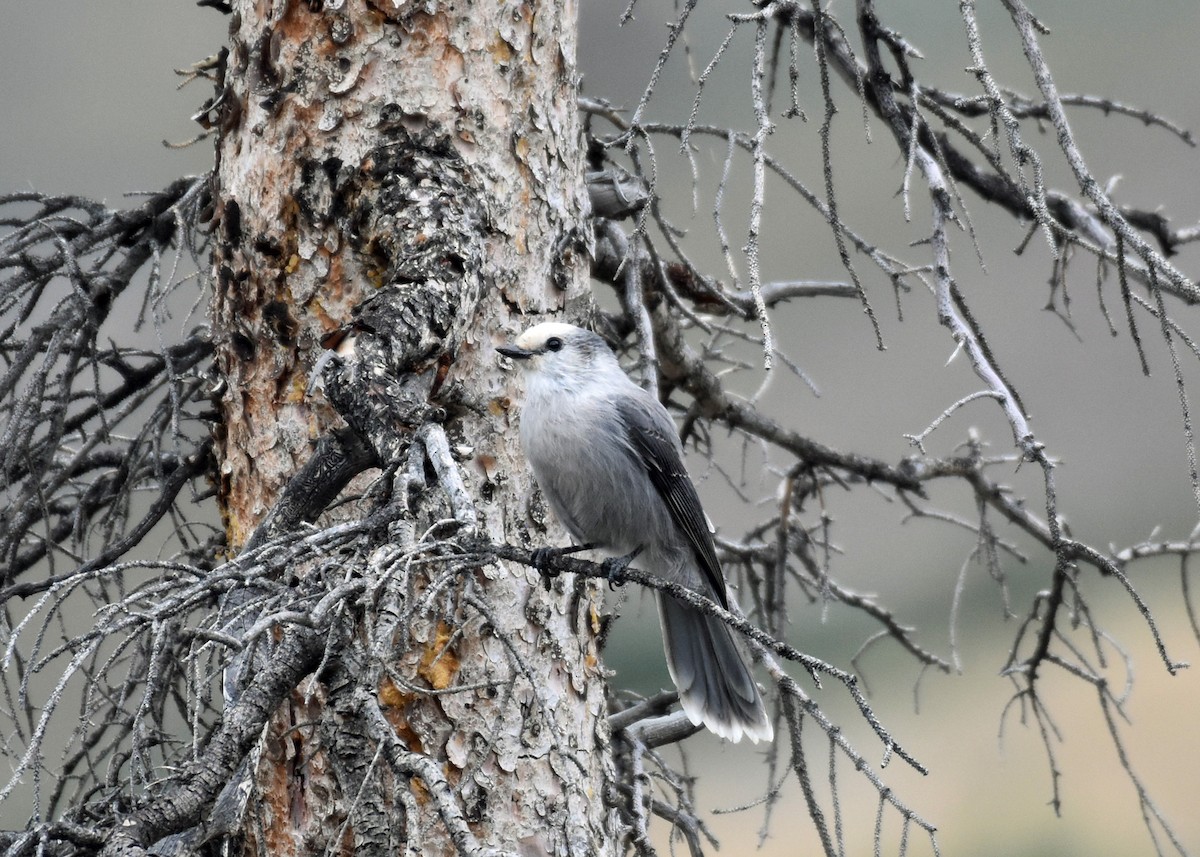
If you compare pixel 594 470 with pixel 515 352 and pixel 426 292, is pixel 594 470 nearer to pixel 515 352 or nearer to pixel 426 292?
pixel 515 352

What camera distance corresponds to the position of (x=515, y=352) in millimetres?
2494

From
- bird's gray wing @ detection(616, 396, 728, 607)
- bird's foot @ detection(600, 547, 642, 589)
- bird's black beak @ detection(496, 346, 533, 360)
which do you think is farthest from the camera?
bird's gray wing @ detection(616, 396, 728, 607)

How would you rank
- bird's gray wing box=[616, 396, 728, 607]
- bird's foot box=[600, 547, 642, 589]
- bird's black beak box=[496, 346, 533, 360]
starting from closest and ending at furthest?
bird's foot box=[600, 547, 642, 589] → bird's black beak box=[496, 346, 533, 360] → bird's gray wing box=[616, 396, 728, 607]

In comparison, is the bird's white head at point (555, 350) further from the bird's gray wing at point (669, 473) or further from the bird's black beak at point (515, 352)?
the bird's gray wing at point (669, 473)

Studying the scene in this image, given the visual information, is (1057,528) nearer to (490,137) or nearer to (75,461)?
(490,137)

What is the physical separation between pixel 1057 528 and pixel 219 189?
6.26 feet

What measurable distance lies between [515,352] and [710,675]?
959 millimetres

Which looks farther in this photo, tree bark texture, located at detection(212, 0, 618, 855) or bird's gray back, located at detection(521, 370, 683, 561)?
bird's gray back, located at detection(521, 370, 683, 561)

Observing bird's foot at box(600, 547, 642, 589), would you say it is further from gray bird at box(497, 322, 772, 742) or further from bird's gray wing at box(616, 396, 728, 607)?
bird's gray wing at box(616, 396, 728, 607)

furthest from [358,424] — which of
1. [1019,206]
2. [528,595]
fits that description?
[1019,206]

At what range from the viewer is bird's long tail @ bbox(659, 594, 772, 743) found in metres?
2.81

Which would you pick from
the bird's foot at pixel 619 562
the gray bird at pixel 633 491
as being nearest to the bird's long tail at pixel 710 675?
the gray bird at pixel 633 491

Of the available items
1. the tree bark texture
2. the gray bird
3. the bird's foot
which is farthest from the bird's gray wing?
the tree bark texture

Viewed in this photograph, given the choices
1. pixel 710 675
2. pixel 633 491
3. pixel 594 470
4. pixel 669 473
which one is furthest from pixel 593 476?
pixel 710 675
